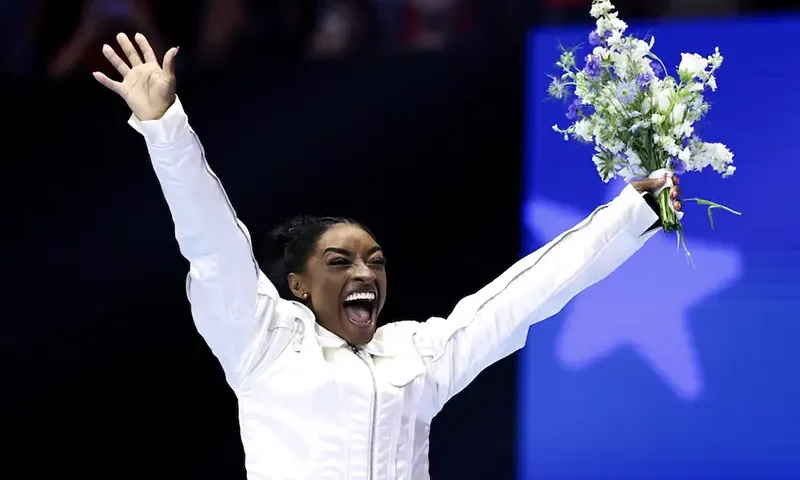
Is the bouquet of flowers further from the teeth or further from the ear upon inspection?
the ear

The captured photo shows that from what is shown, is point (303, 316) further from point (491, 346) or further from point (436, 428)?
point (436, 428)

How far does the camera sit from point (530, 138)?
4688 mm

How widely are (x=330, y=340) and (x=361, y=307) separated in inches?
5.2

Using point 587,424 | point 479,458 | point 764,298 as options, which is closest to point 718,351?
A: point 764,298

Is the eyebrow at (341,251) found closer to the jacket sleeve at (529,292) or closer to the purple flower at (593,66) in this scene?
the jacket sleeve at (529,292)

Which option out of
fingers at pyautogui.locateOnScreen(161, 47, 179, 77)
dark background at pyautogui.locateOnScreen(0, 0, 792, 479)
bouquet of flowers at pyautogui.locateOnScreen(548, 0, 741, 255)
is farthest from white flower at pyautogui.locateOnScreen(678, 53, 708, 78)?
dark background at pyautogui.locateOnScreen(0, 0, 792, 479)

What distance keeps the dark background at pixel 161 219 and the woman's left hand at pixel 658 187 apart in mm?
1694

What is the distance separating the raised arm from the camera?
8.71ft

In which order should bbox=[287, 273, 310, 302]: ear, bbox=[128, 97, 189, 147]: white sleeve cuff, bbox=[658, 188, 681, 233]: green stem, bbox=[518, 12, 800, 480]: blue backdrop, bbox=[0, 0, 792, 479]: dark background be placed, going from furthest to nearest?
bbox=[0, 0, 792, 479]: dark background
bbox=[518, 12, 800, 480]: blue backdrop
bbox=[287, 273, 310, 302]: ear
bbox=[658, 188, 681, 233]: green stem
bbox=[128, 97, 189, 147]: white sleeve cuff

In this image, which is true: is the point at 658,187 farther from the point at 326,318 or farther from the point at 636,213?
the point at 326,318

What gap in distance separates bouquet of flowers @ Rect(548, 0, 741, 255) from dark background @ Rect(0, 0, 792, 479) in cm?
166

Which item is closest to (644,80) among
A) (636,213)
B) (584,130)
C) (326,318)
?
(584,130)

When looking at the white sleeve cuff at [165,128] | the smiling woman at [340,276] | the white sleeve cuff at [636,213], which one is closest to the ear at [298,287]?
the smiling woman at [340,276]

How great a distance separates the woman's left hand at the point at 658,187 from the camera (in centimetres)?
306
